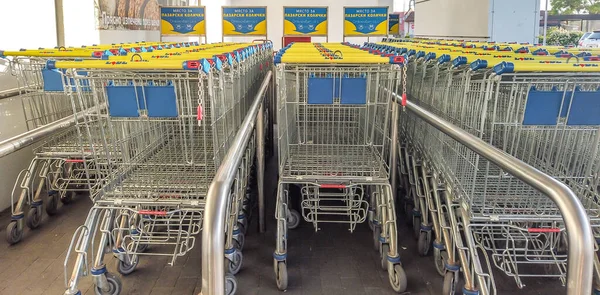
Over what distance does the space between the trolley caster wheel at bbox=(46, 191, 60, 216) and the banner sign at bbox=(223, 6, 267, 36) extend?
550cm

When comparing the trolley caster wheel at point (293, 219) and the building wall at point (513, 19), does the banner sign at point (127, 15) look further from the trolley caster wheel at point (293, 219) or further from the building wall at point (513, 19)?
the building wall at point (513, 19)

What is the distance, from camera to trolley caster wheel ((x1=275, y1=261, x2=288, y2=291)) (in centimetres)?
280

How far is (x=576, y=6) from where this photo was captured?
884 inches

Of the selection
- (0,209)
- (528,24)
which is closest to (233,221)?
(0,209)

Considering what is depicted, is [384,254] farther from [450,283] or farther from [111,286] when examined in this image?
[111,286]

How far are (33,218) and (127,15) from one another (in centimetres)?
435

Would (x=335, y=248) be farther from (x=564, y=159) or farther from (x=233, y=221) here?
(x=564, y=159)

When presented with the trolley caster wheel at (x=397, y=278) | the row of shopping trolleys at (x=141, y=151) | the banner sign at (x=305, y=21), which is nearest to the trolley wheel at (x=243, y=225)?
the row of shopping trolleys at (x=141, y=151)

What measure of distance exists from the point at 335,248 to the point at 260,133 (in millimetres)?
999

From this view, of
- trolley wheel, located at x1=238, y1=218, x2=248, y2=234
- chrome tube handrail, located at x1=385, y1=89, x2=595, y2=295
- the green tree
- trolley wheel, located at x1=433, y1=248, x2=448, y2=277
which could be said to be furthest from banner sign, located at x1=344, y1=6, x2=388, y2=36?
the green tree

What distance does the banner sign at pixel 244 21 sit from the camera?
8.74 metres

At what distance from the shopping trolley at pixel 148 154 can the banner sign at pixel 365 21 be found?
618cm

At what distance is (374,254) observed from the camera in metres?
3.31

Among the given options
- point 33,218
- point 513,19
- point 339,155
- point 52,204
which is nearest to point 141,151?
point 339,155
